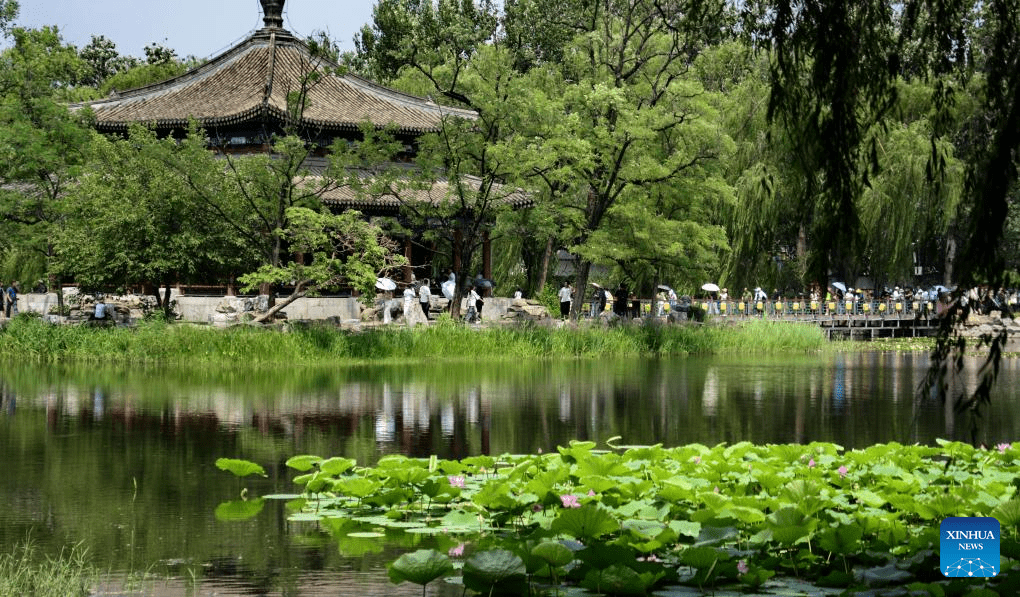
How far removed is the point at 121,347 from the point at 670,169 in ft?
46.2

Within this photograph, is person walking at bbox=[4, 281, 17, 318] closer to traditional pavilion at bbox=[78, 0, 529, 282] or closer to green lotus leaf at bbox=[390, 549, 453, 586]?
traditional pavilion at bbox=[78, 0, 529, 282]

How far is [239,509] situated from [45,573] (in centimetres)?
211

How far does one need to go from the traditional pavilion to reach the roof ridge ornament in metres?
0.03

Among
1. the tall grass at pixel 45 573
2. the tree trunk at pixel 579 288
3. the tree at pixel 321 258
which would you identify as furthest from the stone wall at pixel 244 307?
the tall grass at pixel 45 573

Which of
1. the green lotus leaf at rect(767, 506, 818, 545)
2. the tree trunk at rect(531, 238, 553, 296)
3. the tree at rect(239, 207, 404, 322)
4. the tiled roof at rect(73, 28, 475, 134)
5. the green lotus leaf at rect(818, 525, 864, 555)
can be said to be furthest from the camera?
the tree trunk at rect(531, 238, 553, 296)

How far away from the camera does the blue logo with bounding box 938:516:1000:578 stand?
5719mm

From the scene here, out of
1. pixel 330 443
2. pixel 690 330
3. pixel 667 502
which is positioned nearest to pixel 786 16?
pixel 667 502

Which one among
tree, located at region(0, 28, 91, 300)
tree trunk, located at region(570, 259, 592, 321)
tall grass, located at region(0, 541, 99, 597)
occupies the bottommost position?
tall grass, located at region(0, 541, 99, 597)

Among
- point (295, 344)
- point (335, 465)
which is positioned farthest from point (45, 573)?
point (295, 344)

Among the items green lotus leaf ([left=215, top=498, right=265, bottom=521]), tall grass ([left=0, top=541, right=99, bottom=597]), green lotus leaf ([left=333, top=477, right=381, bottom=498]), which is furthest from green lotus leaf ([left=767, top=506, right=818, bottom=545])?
green lotus leaf ([left=215, top=498, right=265, bottom=521])

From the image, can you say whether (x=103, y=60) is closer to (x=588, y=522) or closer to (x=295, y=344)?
(x=295, y=344)

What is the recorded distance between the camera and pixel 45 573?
20.5 feet

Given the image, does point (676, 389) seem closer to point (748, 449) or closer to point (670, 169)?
point (748, 449)

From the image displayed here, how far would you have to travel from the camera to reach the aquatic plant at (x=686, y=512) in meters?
5.84
